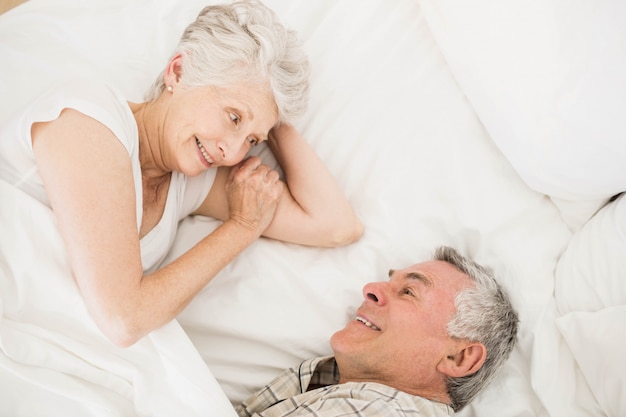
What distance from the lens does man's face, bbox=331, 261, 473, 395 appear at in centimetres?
162

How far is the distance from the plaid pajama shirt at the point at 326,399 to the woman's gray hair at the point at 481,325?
3.1 inches

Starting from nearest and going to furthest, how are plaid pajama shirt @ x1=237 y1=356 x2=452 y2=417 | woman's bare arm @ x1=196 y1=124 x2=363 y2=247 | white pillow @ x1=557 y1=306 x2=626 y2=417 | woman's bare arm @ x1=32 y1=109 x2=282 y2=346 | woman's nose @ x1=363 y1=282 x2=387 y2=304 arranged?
woman's bare arm @ x1=32 y1=109 x2=282 y2=346 → plaid pajama shirt @ x1=237 y1=356 x2=452 y2=417 → white pillow @ x1=557 y1=306 x2=626 y2=417 → woman's nose @ x1=363 y1=282 x2=387 y2=304 → woman's bare arm @ x1=196 y1=124 x2=363 y2=247

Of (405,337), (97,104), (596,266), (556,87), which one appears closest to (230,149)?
(97,104)

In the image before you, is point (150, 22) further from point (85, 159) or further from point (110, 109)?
point (85, 159)

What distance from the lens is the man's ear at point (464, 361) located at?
1.61m

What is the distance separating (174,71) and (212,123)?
0.19 meters

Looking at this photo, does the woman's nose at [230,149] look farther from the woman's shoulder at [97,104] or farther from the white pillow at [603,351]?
the white pillow at [603,351]

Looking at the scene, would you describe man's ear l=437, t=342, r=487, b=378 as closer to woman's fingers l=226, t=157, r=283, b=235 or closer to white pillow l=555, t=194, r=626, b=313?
white pillow l=555, t=194, r=626, b=313

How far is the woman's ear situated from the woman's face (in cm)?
2

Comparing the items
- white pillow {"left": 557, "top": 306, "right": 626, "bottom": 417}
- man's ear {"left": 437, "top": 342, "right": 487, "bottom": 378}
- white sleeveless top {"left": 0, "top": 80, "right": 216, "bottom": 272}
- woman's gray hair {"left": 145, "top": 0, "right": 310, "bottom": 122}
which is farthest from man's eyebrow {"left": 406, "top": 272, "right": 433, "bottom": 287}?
white sleeveless top {"left": 0, "top": 80, "right": 216, "bottom": 272}

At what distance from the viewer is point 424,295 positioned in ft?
5.45

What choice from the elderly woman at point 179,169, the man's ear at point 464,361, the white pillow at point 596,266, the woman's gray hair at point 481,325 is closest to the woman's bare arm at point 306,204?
the elderly woman at point 179,169

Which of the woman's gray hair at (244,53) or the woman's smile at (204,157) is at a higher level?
the woman's gray hair at (244,53)

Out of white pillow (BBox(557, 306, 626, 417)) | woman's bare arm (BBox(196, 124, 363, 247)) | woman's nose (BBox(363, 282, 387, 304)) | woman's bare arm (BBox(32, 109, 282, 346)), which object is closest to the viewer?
woman's bare arm (BBox(32, 109, 282, 346))
